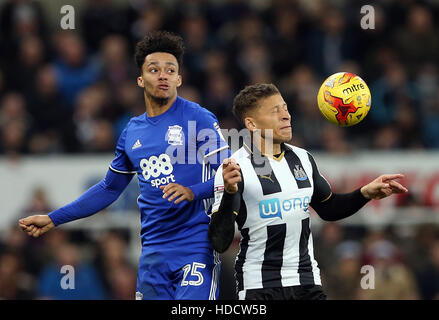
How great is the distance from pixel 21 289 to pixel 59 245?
94 cm

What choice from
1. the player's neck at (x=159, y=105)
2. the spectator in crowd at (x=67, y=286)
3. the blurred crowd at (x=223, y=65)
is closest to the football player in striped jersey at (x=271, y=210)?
the player's neck at (x=159, y=105)

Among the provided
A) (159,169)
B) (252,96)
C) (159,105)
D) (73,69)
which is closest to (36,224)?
(159,169)

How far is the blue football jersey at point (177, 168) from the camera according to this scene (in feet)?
21.0

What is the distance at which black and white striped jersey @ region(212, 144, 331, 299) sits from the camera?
5.93 meters

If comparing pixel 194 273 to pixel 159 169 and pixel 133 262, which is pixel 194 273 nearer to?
pixel 159 169

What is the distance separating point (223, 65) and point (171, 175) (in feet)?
23.4

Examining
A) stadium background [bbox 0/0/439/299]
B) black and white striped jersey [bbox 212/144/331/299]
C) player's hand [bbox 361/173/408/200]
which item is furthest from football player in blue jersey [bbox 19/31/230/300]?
stadium background [bbox 0/0/439/299]

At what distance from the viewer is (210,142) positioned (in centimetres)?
639

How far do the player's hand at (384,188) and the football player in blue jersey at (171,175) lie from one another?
1.10 metres

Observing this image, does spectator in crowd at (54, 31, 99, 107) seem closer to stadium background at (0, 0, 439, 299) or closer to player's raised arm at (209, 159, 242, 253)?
stadium background at (0, 0, 439, 299)

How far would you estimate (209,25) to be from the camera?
47.1 feet

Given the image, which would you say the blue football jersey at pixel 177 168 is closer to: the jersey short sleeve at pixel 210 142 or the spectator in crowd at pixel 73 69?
the jersey short sleeve at pixel 210 142

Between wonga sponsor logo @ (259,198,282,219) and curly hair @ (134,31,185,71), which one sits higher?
curly hair @ (134,31,185,71)

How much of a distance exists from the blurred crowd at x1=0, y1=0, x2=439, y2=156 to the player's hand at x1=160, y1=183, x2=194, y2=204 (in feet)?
19.8
